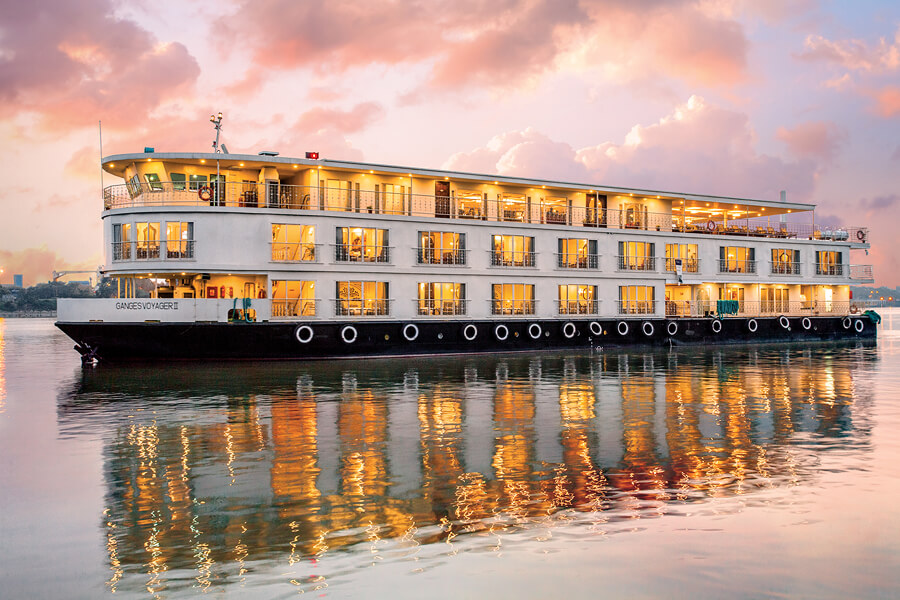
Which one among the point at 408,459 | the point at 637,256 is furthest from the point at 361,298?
the point at 408,459

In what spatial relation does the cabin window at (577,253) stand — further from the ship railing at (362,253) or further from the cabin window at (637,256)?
the ship railing at (362,253)

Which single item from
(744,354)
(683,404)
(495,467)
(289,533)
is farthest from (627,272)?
(289,533)

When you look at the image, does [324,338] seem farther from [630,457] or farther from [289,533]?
[289,533]

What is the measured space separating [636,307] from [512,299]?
30.0 feet

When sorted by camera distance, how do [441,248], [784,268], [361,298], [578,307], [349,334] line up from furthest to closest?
[784,268] → [578,307] → [441,248] → [361,298] → [349,334]

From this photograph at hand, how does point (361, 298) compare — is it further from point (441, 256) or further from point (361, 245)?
point (441, 256)

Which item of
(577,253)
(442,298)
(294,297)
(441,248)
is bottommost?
(442,298)

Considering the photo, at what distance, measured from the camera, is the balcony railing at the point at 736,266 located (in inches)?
1969

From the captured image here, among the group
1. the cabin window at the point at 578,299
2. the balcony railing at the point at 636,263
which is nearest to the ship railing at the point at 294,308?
the cabin window at the point at 578,299

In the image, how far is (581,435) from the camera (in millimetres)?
15227

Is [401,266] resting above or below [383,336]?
above

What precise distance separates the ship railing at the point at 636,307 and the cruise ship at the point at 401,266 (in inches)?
6.1

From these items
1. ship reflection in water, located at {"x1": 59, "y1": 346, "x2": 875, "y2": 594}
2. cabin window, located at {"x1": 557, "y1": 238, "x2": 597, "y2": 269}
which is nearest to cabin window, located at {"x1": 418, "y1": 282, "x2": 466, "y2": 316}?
cabin window, located at {"x1": 557, "y1": 238, "x2": 597, "y2": 269}

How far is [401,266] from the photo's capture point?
126ft
